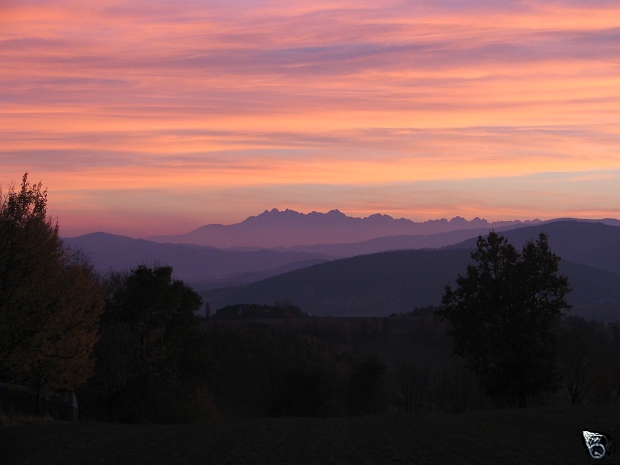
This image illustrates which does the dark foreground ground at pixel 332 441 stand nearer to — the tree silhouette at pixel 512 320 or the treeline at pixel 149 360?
the treeline at pixel 149 360

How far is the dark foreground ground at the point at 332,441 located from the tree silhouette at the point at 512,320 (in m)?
9.49

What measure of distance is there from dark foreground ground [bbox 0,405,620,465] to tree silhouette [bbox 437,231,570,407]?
9490 mm

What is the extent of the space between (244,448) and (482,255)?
24.9 m

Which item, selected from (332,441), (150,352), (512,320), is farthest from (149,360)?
(332,441)

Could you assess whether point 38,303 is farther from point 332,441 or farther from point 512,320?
point 512,320

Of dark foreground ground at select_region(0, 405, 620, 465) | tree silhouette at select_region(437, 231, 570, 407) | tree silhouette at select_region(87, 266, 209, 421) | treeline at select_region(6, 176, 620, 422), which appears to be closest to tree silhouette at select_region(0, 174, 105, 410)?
treeline at select_region(6, 176, 620, 422)

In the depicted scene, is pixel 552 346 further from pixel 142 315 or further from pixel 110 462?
pixel 110 462

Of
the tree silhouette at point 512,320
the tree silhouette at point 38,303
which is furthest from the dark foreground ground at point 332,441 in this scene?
the tree silhouette at point 512,320

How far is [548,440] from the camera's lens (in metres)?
23.9

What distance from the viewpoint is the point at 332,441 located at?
24.5 metres

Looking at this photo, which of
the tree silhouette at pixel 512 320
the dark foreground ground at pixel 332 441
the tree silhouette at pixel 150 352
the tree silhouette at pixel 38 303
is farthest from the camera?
the tree silhouette at pixel 150 352

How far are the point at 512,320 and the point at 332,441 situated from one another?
21169 millimetres

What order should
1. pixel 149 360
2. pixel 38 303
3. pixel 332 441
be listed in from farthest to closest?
1. pixel 149 360
2. pixel 38 303
3. pixel 332 441

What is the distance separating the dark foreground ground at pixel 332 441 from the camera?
833 inches
